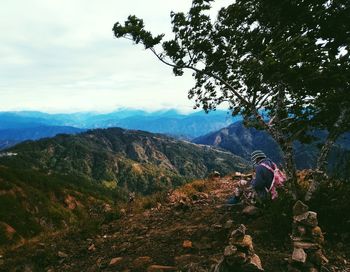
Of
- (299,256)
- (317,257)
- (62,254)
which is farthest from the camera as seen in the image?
(62,254)

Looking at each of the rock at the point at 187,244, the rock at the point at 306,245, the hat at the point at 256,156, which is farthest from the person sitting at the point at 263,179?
the rock at the point at 306,245

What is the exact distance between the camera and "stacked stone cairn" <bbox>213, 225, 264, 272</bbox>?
6.71 metres

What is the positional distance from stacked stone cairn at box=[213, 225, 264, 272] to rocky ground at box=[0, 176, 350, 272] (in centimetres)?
80

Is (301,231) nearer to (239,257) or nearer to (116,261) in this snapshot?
(239,257)

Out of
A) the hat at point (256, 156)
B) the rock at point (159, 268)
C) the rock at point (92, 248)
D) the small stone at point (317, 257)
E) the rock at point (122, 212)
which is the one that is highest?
the hat at point (256, 156)

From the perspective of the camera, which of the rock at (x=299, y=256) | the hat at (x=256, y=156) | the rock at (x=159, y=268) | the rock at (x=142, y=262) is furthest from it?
the hat at (x=256, y=156)

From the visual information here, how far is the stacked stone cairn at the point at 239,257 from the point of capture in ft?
22.0

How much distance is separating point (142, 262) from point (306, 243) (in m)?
4.69

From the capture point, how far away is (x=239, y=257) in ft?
22.0

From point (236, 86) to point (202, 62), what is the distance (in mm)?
1716

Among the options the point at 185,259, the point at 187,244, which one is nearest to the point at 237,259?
the point at 185,259

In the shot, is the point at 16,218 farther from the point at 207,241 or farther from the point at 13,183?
the point at 207,241

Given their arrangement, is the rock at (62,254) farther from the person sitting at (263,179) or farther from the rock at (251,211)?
the person sitting at (263,179)

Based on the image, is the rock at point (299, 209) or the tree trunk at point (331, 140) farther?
the tree trunk at point (331, 140)
